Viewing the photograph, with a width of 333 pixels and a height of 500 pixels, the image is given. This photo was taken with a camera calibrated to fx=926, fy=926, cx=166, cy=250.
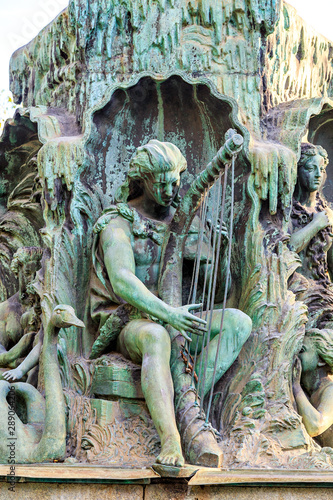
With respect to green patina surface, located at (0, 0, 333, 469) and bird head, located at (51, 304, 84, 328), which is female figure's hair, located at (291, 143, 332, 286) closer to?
green patina surface, located at (0, 0, 333, 469)

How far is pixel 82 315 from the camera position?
7039 millimetres

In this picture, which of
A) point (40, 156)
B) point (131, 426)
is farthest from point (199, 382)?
point (40, 156)

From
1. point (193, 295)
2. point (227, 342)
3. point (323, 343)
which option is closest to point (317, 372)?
point (323, 343)

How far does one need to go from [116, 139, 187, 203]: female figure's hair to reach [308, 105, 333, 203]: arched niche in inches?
67.7

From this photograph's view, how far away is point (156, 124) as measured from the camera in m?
7.73

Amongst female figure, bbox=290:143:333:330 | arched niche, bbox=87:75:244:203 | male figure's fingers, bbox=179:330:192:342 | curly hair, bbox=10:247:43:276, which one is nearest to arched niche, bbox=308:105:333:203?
female figure, bbox=290:143:333:330

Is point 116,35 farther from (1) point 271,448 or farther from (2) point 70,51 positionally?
(1) point 271,448

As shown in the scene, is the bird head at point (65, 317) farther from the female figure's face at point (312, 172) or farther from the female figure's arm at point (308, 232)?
the female figure's face at point (312, 172)

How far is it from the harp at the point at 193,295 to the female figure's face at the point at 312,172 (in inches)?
43.9

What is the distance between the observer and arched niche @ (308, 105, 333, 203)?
805 centimetres

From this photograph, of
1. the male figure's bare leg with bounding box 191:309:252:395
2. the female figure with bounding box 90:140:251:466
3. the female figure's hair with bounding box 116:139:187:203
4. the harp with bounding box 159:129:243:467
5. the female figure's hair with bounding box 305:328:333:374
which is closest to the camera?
the harp with bounding box 159:129:243:467

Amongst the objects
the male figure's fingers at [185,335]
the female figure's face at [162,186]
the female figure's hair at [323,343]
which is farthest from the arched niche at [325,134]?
the male figure's fingers at [185,335]

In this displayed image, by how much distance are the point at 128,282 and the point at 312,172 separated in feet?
6.91

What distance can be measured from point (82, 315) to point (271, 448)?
1.75 meters
